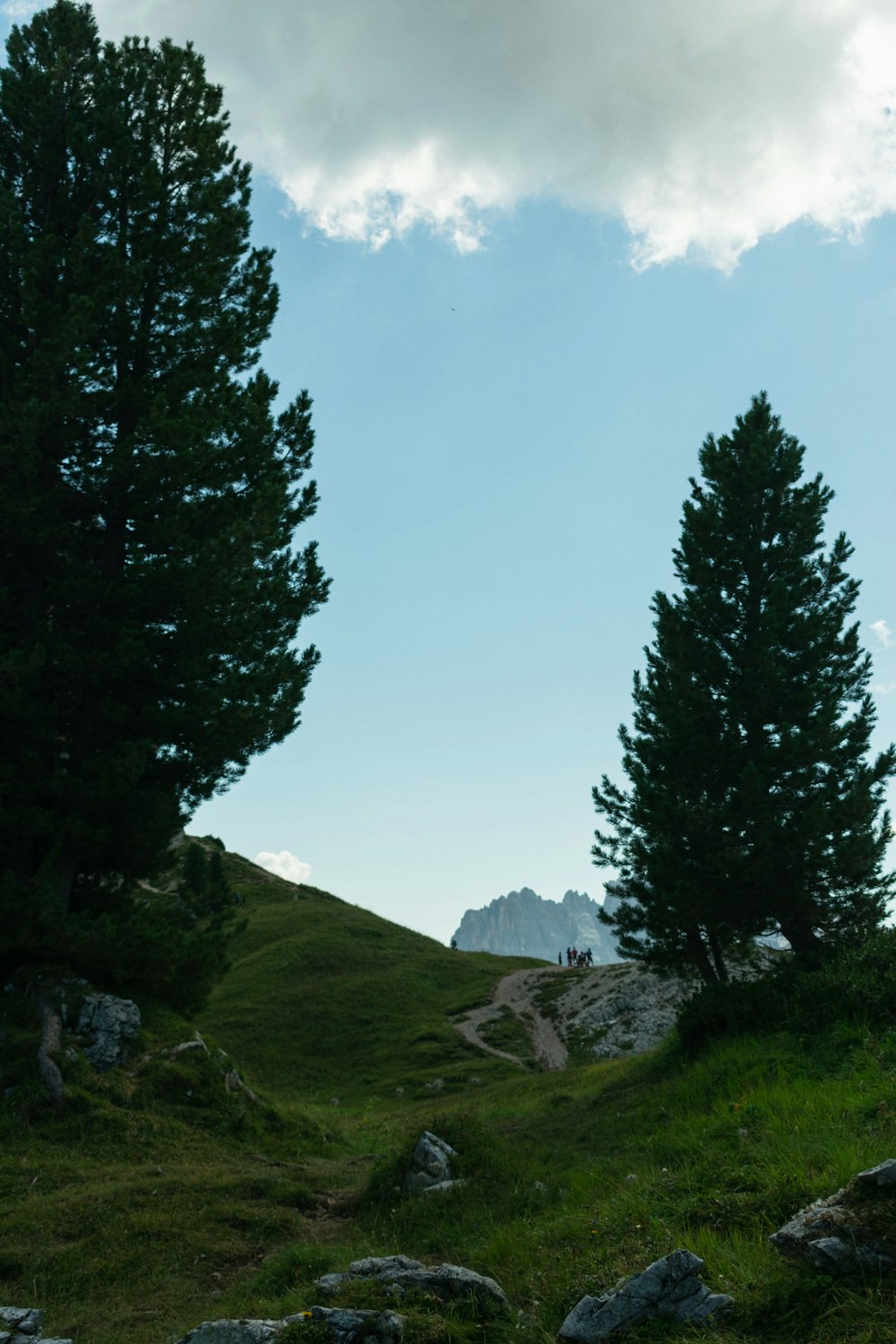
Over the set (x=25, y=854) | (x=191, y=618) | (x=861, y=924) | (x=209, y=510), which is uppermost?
(x=209, y=510)

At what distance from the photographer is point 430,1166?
13531 mm

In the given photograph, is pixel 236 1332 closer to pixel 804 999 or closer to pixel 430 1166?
pixel 430 1166

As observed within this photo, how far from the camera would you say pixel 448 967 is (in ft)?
232

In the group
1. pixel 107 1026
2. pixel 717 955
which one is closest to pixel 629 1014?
pixel 717 955

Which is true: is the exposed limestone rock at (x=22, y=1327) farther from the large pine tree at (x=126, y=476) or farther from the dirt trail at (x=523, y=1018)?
the dirt trail at (x=523, y=1018)

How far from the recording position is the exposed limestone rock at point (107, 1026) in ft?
58.9

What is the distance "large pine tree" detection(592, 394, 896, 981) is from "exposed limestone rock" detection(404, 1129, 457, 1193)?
11.0m

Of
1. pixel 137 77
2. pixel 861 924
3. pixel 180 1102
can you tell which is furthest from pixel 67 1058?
pixel 137 77

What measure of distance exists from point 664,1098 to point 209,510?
18.1 metres

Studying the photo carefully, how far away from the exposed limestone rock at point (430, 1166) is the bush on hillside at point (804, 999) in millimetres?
8121

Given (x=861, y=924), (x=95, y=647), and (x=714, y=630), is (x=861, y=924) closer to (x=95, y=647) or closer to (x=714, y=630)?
(x=714, y=630)

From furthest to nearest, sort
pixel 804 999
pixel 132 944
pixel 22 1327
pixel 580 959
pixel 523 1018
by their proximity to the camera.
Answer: pixel 580 959
pixel 523 1018
pixel 132 944
pixel 804 999
pixel 22 1327

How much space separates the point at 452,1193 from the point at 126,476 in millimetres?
18159

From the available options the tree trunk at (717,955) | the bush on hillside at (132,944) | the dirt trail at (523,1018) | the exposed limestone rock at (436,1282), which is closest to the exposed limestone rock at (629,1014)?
the dirt trail at (523,1018)
